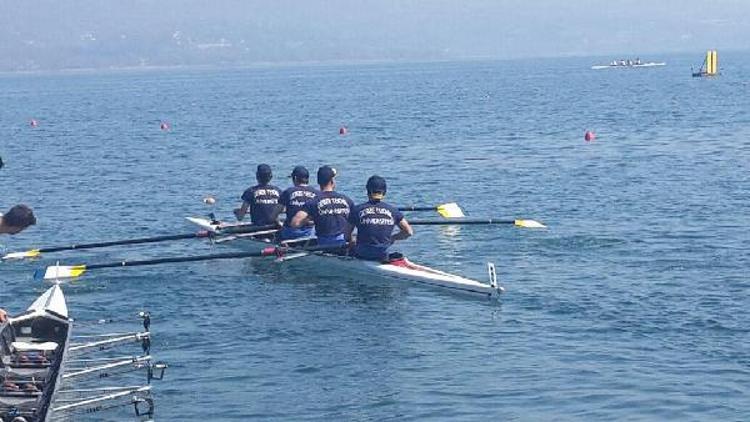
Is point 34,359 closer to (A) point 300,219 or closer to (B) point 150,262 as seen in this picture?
(B) point 150,262

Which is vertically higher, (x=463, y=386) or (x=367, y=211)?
(x=367, y=211)

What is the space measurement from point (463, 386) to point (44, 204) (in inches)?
1007

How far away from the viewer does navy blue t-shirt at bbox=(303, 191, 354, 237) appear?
82.4 ft

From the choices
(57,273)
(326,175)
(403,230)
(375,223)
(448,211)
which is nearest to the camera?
(57,273)

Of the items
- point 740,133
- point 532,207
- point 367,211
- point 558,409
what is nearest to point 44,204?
point 532,207

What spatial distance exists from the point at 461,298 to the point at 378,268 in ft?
6.91

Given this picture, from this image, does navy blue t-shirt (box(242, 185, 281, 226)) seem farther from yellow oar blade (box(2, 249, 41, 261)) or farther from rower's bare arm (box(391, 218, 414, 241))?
yellow oar blade (box(2, 249, 41, 261))

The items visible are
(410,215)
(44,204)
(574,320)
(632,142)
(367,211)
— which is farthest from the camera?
(632,142)

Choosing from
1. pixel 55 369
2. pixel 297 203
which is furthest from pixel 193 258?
pixel 55 369

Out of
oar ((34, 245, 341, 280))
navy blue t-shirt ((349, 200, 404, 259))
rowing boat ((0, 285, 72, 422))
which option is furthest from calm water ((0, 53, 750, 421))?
rowing boat ((0, 285, 72, 422))

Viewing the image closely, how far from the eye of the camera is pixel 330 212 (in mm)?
25156

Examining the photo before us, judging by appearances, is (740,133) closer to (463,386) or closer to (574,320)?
(574,320)

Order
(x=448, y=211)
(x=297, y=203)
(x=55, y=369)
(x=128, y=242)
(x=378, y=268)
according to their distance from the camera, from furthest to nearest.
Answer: (x=448, y=211) < (x=128, y=242) < (x=297, y=203) < (x=378, y=268) < (x=55, y=369)

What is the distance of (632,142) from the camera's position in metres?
56.1
